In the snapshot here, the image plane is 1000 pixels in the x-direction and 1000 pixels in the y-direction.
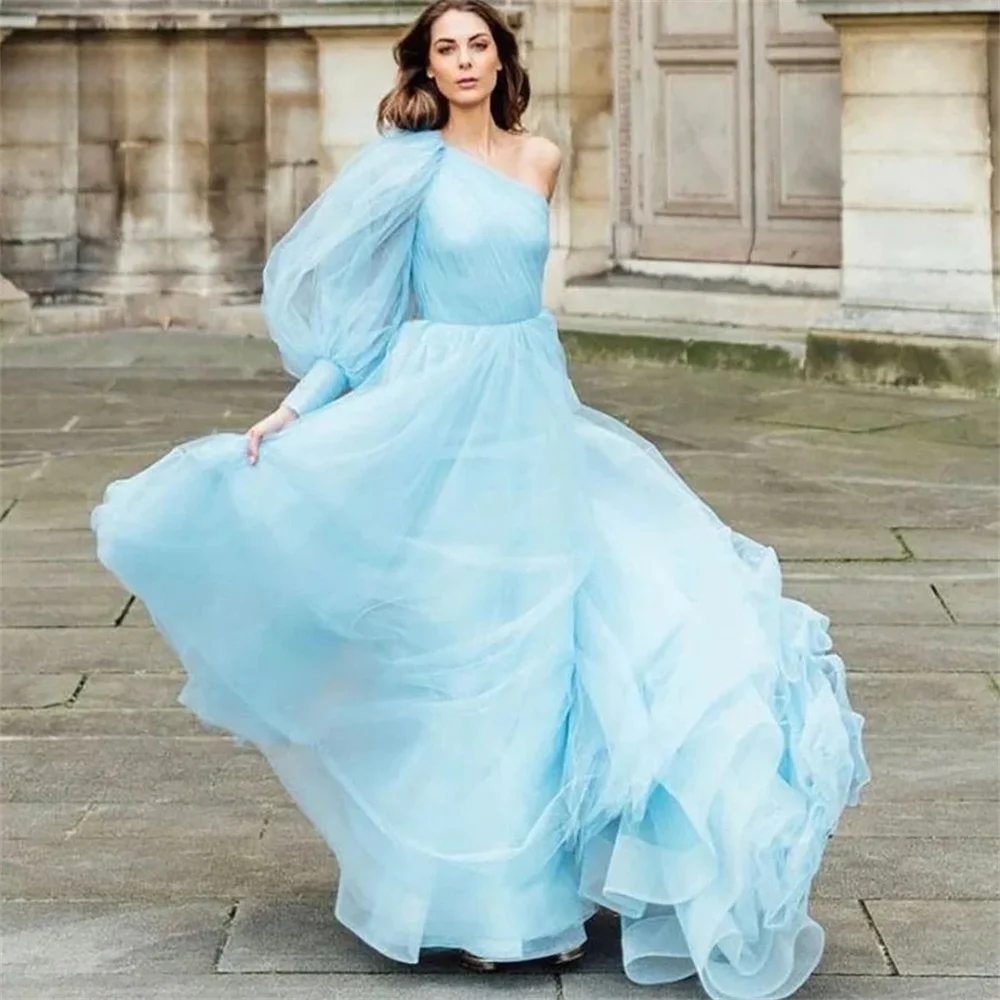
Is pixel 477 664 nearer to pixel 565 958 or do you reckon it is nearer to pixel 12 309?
pixel 565 958

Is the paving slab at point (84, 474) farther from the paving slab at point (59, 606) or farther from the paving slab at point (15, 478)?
the paving slab at point (59, 606)

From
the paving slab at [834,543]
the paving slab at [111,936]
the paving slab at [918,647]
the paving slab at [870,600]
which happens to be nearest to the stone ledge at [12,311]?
the paving slab at [834,543]

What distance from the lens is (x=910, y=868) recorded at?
16.6ft

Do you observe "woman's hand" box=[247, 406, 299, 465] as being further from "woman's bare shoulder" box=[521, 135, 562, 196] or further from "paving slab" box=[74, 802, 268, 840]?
"paving slab" box=[74, 802, 268, 840]

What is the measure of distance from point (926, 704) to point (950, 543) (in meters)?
2.00

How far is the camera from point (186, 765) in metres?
5.87

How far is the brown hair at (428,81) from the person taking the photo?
4.48m

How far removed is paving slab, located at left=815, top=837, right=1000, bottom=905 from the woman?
0.60 metres

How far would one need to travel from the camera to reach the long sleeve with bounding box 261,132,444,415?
446 cm

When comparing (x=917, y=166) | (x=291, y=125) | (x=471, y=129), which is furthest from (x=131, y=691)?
(x=291, y=125)

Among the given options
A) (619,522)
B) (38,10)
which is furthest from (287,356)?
(38,10)

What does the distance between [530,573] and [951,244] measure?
7110 millimetres

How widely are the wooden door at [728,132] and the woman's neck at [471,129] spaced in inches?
322

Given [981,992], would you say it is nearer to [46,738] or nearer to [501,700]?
[501,700]
